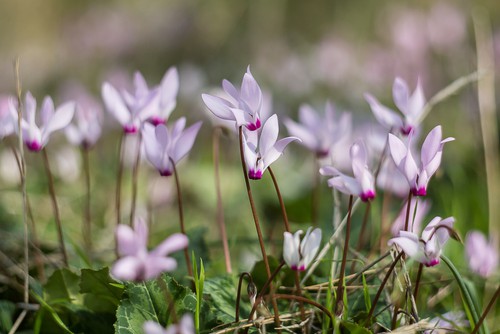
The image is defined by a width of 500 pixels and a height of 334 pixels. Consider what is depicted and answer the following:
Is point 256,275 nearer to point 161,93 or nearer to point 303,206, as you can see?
point 161,93

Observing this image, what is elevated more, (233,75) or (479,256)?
(233,75)

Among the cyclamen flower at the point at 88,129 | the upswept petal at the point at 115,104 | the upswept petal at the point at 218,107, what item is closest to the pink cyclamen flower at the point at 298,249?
the upswept petal at the point at 218,107

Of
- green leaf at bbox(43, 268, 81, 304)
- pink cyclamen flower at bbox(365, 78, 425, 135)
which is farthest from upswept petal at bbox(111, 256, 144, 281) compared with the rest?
pink cyclamen flower at bbox(365, 78, 425, 135)

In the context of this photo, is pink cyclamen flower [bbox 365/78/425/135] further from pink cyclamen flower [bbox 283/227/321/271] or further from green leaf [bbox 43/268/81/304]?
green leaf [bbox 43/268/81/304]

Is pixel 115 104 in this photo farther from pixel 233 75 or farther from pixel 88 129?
pixel 233 75

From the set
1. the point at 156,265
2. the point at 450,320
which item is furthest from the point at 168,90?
the point at 450,320

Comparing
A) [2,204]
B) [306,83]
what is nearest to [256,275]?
[2,204]

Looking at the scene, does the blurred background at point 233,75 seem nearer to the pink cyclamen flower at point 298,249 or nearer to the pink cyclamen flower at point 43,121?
the pink cyclamen flower at point 43,121
